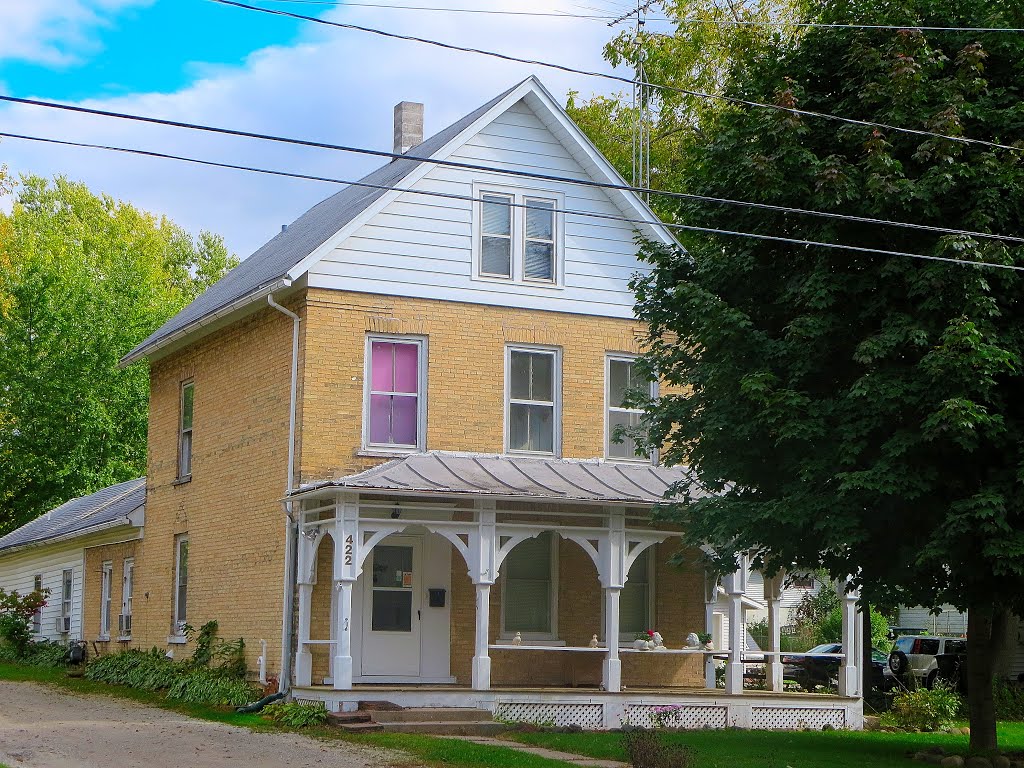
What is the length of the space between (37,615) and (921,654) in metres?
22.5

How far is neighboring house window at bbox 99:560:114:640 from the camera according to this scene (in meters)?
30.5

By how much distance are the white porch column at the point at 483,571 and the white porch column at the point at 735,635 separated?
399 cm

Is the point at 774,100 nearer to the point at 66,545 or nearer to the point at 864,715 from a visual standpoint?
the point at 864,715

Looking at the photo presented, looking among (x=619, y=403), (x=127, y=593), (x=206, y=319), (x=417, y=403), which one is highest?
(x=206, y=319)

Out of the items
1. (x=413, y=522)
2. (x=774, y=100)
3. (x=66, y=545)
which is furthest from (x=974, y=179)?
(x=66, y=545)

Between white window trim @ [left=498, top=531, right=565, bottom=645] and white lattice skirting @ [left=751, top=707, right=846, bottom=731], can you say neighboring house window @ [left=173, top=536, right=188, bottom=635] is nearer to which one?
white window trim @ [left=498, top=531, right=565, bottom=645]

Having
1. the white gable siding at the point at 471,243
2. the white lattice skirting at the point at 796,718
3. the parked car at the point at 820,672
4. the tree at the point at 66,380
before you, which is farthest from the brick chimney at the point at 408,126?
the tree at the point at 66,380

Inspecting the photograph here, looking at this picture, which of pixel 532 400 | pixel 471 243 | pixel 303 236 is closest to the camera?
pixel 471 243

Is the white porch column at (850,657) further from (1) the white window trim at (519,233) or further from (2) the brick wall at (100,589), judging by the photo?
(2) the brick wall at (100,589)

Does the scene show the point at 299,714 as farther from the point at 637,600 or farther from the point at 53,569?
the point at 53,569

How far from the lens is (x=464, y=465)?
21.3 metres

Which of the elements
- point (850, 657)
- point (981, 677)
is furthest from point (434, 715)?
point (850, 657)

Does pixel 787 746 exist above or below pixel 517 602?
below

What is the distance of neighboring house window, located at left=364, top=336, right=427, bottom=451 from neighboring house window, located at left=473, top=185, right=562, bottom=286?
1.82 metres
